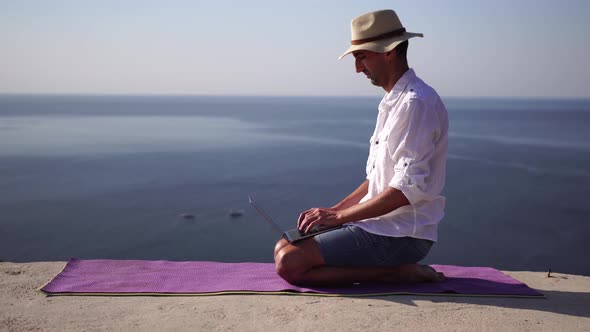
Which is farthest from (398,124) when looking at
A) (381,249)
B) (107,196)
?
(107,196)

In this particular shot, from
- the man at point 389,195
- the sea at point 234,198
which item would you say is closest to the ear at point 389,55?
the man at point 389,195

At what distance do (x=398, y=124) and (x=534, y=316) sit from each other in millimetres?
1131

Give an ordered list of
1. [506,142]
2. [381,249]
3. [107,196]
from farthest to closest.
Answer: [506,142] → [107,196] → [381,249]

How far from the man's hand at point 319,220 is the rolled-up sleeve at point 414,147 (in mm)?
353

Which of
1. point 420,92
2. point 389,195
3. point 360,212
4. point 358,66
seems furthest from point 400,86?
point 360,212

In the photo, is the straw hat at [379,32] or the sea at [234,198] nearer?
the straw hat at [379,32]

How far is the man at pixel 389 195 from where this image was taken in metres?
2.92

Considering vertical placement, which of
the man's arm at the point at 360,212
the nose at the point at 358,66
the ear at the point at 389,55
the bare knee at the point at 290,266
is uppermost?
the ear at the point at 389,55

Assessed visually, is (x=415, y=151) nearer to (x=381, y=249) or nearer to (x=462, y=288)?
(x=381, y=249)

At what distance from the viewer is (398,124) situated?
2.95m

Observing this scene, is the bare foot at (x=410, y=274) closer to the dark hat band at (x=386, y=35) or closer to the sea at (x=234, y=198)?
the dark hat band at (x=386, y=35)

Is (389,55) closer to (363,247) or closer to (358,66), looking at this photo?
(358,66)

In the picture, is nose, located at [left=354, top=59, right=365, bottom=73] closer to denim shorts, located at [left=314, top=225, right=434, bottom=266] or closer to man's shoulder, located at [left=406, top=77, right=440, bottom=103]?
man's shoulder, located at [left=406, top=77, right=440, bottom=103]

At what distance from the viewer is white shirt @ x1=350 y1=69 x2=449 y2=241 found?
9.54 ft
